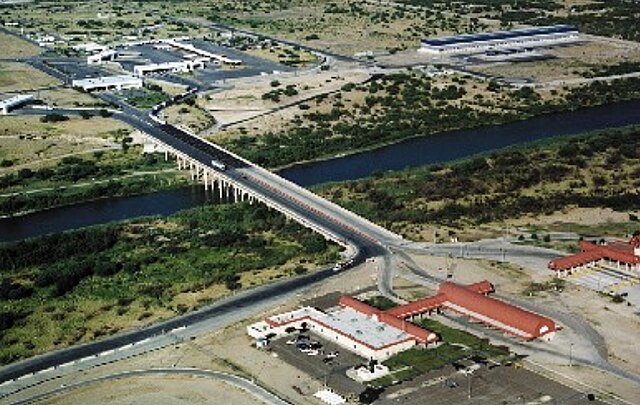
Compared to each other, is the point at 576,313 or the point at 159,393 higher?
the point at 576,313

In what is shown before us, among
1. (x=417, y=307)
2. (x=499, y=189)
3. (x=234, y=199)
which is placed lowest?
(x=234, y=199)

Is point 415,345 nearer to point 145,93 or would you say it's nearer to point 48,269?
point 48,269

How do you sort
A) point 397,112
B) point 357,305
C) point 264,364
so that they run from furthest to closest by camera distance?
point 397,112
point 357,305
point 264,364

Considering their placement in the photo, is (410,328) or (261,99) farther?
(261,99)

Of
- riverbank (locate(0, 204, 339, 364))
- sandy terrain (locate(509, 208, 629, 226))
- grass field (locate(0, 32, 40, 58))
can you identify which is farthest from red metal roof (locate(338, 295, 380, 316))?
grass field (locate(0, 32, 40, 58))

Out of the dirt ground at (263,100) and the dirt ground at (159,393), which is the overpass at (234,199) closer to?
the dirt ground at (159,393)

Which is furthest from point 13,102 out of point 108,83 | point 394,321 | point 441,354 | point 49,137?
point 441,354

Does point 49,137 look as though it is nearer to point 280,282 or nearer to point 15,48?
point 280,282
